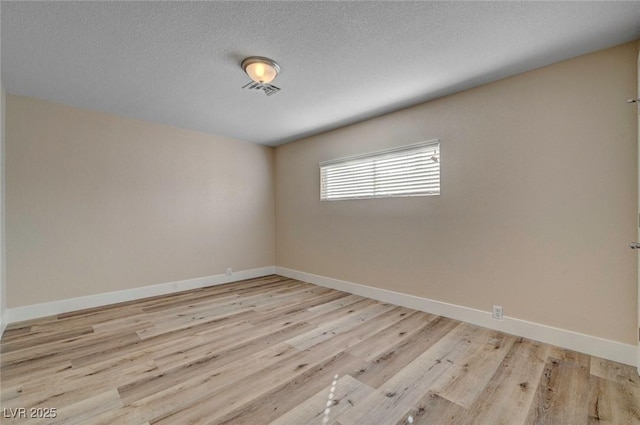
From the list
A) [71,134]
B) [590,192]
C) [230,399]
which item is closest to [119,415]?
[230,399]

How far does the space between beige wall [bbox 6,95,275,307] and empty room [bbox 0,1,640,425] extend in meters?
0.02

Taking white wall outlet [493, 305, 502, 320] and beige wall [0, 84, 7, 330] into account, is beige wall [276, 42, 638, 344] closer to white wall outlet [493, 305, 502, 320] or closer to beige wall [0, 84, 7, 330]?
white wall outlet [493, 305, 502, 320]

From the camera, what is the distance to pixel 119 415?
1.54 metres

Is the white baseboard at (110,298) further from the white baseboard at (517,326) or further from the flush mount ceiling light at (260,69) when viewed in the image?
the flush mount ceiling light at (260,69)

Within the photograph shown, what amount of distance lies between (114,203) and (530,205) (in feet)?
15.6

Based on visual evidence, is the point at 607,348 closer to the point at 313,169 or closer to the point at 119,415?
the point at 119,415

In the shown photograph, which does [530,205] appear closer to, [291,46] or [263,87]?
[291,46]

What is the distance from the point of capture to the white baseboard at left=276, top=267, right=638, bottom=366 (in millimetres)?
2076

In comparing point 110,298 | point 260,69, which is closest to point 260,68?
point 260,69

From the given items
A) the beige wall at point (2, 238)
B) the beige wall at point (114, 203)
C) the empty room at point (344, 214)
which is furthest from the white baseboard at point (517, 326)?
the beige wall at point (2, 238)

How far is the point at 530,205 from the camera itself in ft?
8.03

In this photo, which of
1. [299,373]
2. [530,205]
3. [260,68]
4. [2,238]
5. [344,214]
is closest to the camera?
[299,373]

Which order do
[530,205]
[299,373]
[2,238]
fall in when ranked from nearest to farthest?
[299,373] < [530,205] < [2,238]

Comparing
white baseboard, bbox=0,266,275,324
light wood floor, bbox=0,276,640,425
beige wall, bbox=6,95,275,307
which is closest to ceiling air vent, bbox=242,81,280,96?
beige wall, bbox=6,95,275,307
